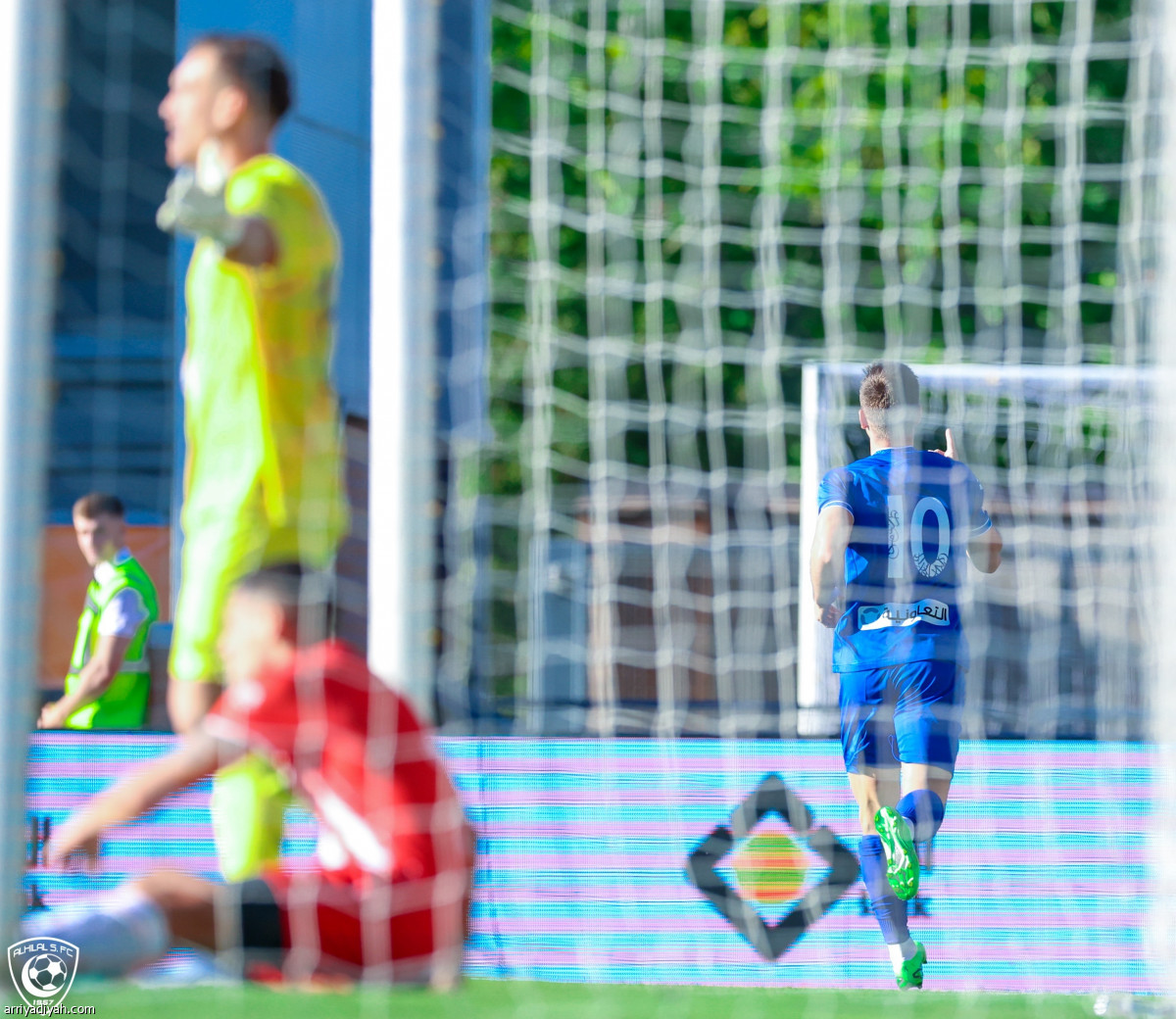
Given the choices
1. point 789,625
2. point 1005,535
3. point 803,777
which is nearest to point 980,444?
point 1005,535

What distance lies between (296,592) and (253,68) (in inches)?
38.8

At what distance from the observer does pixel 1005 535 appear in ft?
23.0

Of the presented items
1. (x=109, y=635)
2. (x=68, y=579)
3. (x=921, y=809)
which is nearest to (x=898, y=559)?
(x=921, y=809)

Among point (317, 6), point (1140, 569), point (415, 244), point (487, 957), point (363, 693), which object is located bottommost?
point (487, 957)

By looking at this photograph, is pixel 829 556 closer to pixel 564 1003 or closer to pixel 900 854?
pixel 900 854

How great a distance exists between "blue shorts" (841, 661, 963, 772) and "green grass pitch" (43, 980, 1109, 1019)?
572 millimetres

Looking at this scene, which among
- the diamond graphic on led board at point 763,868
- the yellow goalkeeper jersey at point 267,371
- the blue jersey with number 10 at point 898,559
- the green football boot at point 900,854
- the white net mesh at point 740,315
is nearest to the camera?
the yellow goalkeeper jersey at point 267,371

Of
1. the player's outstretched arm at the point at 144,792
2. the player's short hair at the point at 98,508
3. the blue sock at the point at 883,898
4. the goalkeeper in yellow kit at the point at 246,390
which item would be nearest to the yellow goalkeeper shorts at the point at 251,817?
the goalkeeper in yellow kit at the point at 246,390

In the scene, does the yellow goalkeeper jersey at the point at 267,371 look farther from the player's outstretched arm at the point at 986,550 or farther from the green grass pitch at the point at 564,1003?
the player's outstretched arm at the point at 986,550

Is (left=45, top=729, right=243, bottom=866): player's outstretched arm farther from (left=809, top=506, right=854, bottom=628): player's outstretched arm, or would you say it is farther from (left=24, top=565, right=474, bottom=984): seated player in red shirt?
(left=809, top=506, right=854, bottom=628): player's outstretched arm

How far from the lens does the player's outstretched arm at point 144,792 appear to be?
2330 millimetres

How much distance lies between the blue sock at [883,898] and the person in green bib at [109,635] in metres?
2.40

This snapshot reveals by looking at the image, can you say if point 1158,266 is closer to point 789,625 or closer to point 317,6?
point 789,625

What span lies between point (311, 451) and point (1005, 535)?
5.09m
